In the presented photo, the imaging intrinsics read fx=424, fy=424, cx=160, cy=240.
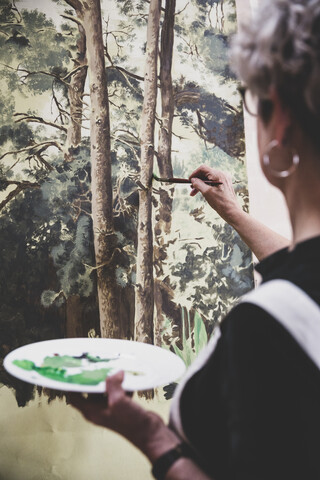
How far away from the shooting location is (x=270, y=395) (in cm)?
47

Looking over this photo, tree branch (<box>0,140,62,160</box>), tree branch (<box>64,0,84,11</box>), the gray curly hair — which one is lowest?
the gray curly hair

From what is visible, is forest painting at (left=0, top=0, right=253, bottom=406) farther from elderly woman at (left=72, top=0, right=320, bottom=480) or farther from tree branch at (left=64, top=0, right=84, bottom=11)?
elderly woman at (left=72, top=0, right=320, bottom=480)

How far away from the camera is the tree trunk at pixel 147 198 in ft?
5.24

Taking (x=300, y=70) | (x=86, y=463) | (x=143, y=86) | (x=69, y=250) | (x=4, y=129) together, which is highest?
(x=143, y=86)

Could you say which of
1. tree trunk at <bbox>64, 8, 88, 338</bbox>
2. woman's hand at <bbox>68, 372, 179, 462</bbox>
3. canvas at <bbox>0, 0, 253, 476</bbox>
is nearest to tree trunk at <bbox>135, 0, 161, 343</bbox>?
canvas at <bbox>0, 0, 253, 476</bbox>

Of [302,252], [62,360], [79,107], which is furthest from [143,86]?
[302,252]

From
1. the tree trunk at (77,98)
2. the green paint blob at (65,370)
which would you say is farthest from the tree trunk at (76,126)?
the green paint blob at (65,370)

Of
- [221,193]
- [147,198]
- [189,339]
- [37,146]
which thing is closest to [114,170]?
[147,198]

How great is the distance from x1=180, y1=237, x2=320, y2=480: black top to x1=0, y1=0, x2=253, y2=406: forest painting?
1.06m

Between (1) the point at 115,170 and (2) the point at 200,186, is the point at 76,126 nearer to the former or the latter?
(1) the point at 115,170

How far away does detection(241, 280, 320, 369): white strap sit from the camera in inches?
19.1

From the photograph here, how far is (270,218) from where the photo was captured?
1840mm

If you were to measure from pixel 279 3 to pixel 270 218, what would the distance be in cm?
137

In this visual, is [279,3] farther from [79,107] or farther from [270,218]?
[270,218]
